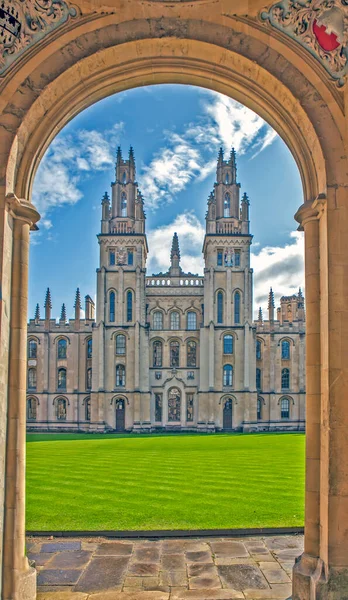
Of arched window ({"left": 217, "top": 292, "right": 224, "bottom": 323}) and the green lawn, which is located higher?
arched window ({"left": 217, "top": 292, "right": 224, "bottom": 323})

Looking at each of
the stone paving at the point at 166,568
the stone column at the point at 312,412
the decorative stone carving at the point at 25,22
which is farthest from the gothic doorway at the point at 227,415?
the decorative stone carving at the point at 25,22

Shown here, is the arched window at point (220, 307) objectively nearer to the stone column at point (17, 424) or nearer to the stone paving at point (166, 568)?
the stone paving at point (166, 568)

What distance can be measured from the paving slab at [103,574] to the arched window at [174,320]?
47.3 m

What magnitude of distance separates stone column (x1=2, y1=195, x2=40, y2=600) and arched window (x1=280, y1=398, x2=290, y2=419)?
170 feet

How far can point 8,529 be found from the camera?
5262 mm

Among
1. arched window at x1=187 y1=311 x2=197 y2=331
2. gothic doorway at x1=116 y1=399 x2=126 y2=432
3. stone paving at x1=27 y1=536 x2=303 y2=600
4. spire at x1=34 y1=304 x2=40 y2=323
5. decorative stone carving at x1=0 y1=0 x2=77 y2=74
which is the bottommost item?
gothic doorway at x1=116 y1=399 x2=126 y2=432

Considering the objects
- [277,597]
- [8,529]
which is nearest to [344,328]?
[277,597]

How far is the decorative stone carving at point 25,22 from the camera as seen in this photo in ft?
17.9

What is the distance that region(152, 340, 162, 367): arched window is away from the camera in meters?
53.6

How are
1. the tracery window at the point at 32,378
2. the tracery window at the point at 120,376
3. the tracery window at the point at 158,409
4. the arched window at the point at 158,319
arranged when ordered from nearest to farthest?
the tracery window at the point at 120,376 → the tracery window at the point at 158,409 → the tracery window at the point at 32,378 → the arched window at the point at 158,319

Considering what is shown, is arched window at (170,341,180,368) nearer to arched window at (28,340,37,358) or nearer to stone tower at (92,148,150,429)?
stone tower at (92,148,150,429)

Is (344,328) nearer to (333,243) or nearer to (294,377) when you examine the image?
(333,243)

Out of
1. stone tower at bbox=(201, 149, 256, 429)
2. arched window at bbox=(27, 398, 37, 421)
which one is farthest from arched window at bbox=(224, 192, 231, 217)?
arched window at bbox=(27, 398, 37, 421)

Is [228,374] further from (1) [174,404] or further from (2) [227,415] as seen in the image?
(1) [174,404]
